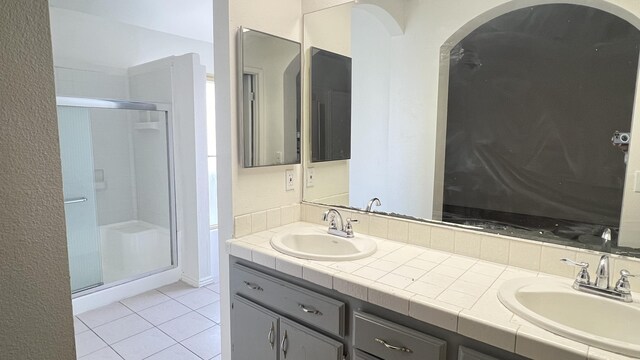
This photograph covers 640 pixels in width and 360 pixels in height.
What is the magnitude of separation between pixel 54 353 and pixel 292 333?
106 centimetres

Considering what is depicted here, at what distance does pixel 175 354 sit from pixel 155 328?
0.41m

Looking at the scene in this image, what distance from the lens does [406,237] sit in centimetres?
180

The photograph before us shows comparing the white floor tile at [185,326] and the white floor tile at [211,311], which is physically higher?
the white floor tile at [211,311]

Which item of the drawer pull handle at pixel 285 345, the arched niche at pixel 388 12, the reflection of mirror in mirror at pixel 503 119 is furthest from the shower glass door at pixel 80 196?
the arched niche at pixel 388 12

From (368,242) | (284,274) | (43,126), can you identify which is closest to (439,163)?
(368,242)

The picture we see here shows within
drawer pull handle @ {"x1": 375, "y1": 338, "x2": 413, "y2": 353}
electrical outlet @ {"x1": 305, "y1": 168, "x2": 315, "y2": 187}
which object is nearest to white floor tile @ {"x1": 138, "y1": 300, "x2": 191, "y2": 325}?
electrical outlet @ {"x1": 305, "y1": 168, "x2": 315, "y2": 187}

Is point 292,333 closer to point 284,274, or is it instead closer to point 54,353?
point 284,274

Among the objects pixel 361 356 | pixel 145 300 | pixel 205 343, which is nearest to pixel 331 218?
pixel 361 356

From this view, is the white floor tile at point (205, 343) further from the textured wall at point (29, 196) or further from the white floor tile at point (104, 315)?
the textured wall at point (29, 196)

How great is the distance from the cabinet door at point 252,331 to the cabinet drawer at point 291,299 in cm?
5

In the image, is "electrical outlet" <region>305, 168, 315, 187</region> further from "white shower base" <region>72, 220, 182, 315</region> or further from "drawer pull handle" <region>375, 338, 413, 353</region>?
"white shower base" <region>72, 220, 182, 315</region>

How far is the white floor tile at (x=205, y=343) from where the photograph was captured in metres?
2.37

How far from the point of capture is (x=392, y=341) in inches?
49.1

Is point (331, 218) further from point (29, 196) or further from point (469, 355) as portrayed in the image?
point (29, 196)
